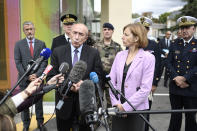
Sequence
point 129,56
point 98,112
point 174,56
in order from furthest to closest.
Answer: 1. point 174,56
2. point 129,56
3. point 98,112

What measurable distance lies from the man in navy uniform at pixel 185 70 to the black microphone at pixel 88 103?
2.44m

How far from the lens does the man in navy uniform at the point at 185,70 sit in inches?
151

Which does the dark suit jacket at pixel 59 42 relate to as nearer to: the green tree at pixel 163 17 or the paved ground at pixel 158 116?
the paved ground at pixel 158 116

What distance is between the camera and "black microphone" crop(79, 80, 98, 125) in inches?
70.6

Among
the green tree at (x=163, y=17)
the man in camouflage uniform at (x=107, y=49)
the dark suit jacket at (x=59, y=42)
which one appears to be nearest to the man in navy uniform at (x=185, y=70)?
the man in camouflage uniform at (x=107, y=49)

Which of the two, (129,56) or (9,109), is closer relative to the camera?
(9,109)

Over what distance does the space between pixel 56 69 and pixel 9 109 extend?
111cm

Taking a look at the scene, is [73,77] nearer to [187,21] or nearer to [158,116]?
[187,21]

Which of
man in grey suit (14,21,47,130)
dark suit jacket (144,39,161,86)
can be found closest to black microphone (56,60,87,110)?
dark suit jacket (144,39,161,86)

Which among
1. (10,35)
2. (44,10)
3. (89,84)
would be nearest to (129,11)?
(44,10)

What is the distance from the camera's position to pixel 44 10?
648 centimetres

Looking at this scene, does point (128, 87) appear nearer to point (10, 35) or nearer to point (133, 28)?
point (133, 28)

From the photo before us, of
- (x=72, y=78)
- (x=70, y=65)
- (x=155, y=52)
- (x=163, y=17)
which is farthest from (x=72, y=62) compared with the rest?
(x=163, y=17)

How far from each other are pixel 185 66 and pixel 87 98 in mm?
2573
